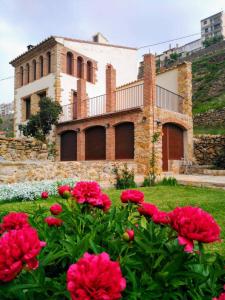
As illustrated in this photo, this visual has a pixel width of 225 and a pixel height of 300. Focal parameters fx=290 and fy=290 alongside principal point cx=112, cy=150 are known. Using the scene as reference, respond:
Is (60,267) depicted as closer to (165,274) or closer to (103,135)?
(165,274)

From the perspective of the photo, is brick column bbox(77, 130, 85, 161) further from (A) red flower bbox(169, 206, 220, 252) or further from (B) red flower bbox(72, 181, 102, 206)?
(A) red flower bbox(169, 206, 220, 252)

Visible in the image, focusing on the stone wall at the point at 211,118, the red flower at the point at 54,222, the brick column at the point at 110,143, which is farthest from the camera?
the stone wall at the point at 211,118

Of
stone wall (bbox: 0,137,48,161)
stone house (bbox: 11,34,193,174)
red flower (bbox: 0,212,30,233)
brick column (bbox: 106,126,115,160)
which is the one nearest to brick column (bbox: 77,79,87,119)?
stone house (bbox: 11,34,193,174)

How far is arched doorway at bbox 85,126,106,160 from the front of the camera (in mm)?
15461

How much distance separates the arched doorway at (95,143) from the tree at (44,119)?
225 cm

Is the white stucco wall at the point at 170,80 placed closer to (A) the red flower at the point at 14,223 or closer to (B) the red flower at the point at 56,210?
(B) the red flower at the point at 56,210

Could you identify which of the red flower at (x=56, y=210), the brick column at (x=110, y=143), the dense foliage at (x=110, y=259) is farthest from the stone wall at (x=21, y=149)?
the dense foliage at (x=110, y=259)

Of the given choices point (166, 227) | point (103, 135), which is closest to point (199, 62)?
point (103, 135)

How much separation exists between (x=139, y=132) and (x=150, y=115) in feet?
3.13

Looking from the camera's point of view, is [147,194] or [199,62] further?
[199,62]

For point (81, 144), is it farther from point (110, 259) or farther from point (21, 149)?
point (110, 259)

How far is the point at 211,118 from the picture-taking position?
2531 cm

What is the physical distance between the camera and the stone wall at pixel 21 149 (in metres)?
14.4

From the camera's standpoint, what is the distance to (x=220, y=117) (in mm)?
24609
